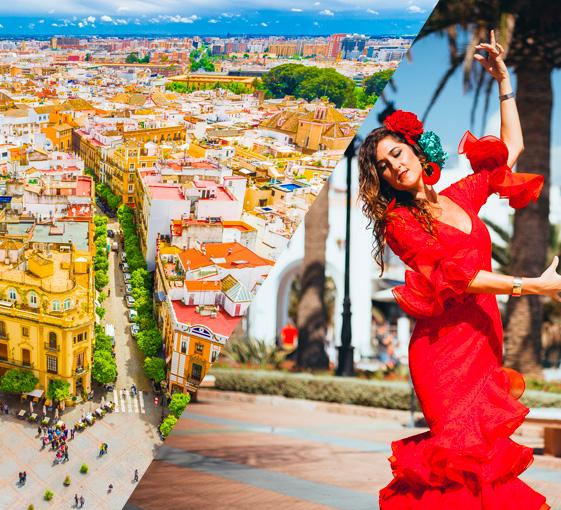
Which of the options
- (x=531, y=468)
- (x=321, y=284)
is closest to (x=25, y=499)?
(x=321, y=284)

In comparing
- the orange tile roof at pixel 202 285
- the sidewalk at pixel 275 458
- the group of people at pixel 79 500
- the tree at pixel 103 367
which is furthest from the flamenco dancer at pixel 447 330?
the tree at pixel 103 367

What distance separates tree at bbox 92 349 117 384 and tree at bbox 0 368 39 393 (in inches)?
9.1

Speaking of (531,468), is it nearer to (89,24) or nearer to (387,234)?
(387,234)

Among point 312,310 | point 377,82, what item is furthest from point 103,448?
point 377,82

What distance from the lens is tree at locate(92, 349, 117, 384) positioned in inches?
81.2

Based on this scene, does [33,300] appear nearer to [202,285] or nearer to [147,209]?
[202,285]

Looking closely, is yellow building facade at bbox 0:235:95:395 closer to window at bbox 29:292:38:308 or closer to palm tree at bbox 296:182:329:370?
window at bbox 29:292:38:308

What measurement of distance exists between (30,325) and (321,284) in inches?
30.7

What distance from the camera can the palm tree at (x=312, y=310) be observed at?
4.75ft

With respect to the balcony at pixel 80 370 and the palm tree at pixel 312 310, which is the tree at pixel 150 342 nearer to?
the balcony at pixel 80 370

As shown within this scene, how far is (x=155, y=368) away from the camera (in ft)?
6.83

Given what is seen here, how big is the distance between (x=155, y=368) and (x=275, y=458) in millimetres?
776

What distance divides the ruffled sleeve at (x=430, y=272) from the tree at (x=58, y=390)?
125cm

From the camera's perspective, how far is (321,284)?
57.9 inches
